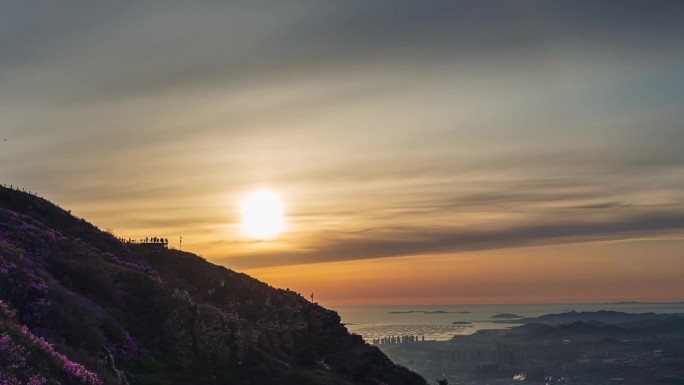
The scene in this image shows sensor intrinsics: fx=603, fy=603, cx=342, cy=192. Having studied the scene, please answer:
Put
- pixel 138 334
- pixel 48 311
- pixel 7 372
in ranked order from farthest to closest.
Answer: pixel 138 334
pixel 48 311
pixel 7 372

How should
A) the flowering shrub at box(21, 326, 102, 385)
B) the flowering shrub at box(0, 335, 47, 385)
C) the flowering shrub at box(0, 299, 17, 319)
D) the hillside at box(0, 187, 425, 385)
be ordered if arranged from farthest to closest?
1. the hillside at box(0, 187, 425, 385)
2. the flowering shrub at box(0, 299, 17, 319)
3. the flowering shrub at box(21, 326, 102, 385)
4. the flowering shrub at box(0, 335, 47, 385)

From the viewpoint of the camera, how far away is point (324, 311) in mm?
86500

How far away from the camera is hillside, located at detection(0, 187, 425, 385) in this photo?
45.2 metres

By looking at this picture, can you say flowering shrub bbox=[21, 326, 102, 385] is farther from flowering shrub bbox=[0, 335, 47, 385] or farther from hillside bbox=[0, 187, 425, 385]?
flowering shrub bbox=[0, 335, 47, 385]

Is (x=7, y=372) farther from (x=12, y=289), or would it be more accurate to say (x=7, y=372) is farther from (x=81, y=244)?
(x=81, y=244)

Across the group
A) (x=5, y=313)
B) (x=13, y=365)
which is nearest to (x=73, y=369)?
(x=13, y=365)

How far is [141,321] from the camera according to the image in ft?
208

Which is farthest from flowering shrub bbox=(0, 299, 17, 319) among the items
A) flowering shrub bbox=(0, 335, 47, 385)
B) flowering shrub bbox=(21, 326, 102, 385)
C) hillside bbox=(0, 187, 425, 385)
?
flowering shrub bbox=(0, 335, 47, 385)

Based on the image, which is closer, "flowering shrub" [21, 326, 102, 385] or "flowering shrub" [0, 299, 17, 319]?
"flowering shrub" [21, 326, 102, 385]

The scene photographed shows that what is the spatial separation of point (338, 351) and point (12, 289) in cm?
3935

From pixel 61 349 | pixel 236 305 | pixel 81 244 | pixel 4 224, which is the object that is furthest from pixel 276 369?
pixel 4 224

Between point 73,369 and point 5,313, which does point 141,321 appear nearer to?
point 5,313

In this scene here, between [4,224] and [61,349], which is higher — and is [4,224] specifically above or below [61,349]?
above

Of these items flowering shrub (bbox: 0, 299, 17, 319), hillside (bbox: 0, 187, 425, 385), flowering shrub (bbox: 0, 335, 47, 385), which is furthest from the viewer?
hillside (bbox: 0, 187, 425, 385)
